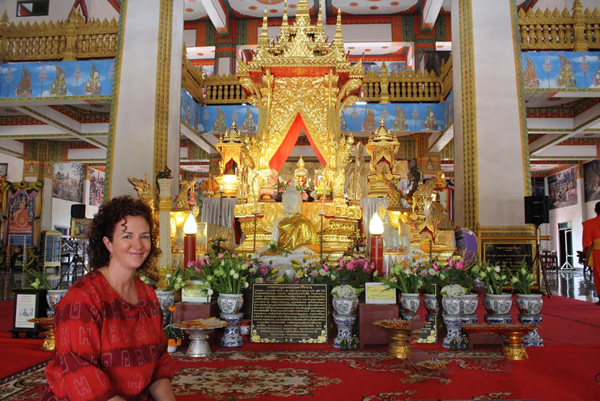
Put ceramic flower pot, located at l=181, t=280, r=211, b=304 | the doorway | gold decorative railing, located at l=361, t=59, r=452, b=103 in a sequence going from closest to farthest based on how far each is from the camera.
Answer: ceramic flower pot, located at l=181, t=280, r=211, b=304 < gold decorative railing, located at l=361, t=59, r=452, b=103 < the doorway

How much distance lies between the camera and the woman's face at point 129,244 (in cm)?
148

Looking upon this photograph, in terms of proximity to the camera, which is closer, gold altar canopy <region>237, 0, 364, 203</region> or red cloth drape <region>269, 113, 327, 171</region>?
gold altar canopy <region>237, 0, 364, 203</region>

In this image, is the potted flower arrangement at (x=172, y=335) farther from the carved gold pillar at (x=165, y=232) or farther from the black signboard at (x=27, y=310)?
the carved gold pillar at (x=165, y=232)

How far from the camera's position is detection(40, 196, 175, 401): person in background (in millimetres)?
1298

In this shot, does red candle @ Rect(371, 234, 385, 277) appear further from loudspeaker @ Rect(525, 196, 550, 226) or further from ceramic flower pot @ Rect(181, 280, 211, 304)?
loudspeaker @ Rect(525, 196, 550, 226)

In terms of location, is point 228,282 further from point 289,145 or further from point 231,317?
point 289,145

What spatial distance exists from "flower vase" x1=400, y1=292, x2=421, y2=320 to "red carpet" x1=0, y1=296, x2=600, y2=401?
245 mm

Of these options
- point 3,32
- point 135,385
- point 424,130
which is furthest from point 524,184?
point 3,32

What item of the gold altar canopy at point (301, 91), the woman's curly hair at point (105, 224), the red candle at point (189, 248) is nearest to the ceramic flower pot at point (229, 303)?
the red candle at point (189, 248)

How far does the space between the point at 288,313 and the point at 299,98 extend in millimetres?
4955

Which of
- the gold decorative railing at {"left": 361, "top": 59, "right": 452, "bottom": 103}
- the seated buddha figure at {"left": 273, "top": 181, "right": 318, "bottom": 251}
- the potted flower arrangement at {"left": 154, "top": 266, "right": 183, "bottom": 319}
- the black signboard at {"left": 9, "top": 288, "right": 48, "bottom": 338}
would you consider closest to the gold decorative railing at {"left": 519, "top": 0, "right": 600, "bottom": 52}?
the gold decorative railing at {"left": 361, "top": 59, "right": 452, "bottom": 103}

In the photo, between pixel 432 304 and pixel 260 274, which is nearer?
pixel 432 304

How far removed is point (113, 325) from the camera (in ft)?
4.53

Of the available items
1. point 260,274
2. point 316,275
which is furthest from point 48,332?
point 316,275
